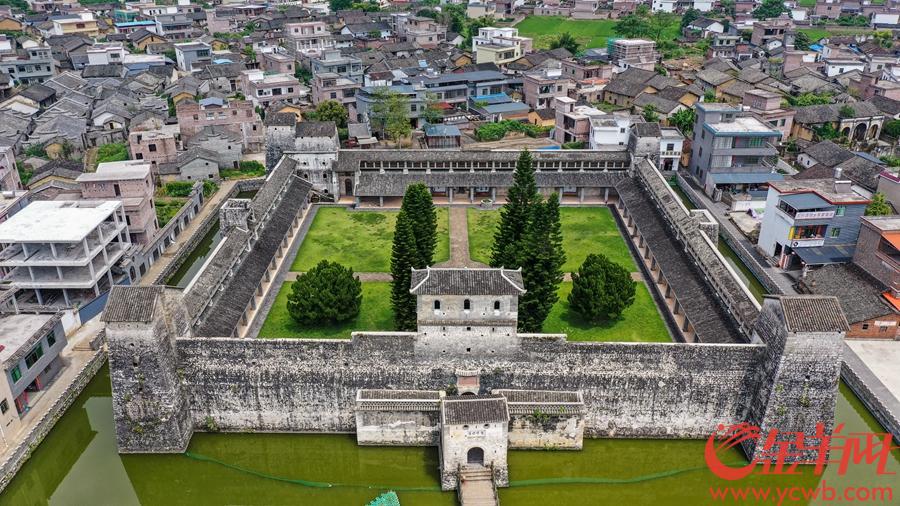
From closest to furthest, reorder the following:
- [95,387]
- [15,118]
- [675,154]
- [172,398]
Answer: [172,398] < [95,387] < [675,154] < [15,118]

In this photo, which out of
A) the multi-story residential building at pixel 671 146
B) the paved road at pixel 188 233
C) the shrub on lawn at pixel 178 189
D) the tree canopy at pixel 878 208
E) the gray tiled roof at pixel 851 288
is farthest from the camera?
the multi-story residential building at pixel 671 146

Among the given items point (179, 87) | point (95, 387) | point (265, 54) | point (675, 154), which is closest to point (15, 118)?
point (179, 87)

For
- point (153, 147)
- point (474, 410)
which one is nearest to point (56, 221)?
point (153, 147)

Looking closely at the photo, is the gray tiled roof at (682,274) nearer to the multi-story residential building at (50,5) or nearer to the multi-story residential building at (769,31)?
the multi-story residential building at (769,31)

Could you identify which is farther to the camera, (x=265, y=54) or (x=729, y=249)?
(x=265, y=54)

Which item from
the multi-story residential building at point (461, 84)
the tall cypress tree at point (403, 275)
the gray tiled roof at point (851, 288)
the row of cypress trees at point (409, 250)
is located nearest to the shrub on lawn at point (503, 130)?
the multi-story residential building at point (461, 84)

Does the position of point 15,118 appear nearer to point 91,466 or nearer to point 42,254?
point 42,254
